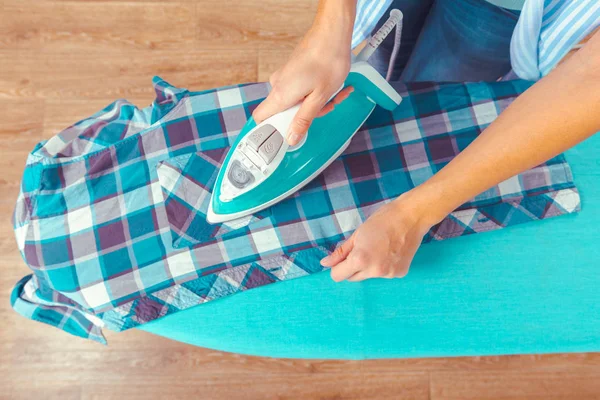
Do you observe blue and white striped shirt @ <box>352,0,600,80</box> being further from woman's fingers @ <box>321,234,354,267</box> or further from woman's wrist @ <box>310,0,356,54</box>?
woman's fingers @ <box>321,234,354,267</box>

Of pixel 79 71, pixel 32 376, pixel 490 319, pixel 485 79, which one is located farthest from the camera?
pixel 79 71

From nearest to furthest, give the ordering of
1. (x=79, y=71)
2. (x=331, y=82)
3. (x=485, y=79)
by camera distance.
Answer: (x=331, y=82)
(x=485, y=79)
(x=79, y=71)

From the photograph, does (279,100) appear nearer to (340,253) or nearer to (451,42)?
(340,253)

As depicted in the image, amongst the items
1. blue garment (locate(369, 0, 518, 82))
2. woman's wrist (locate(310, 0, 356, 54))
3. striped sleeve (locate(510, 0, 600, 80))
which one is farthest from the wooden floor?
striped sleeve (locate(510, 0, 600, 80))

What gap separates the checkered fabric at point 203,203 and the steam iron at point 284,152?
65 millimetres

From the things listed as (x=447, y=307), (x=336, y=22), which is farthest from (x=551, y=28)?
(x=447, y=307)

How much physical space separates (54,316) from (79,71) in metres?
0.97

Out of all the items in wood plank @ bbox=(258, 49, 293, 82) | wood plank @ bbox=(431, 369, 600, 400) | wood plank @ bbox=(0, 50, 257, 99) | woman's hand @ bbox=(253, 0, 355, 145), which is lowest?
Answer: wood plank @ bbox=(431, 369, 600, 400)

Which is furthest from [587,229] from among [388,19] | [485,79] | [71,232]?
[71,232]

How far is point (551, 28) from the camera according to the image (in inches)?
32.2

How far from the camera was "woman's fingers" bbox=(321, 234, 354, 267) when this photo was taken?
2.90 ft

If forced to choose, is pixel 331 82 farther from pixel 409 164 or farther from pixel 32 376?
pixel 32 376

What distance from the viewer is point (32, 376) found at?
5.00 ft

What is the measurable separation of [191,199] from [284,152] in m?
0.28
